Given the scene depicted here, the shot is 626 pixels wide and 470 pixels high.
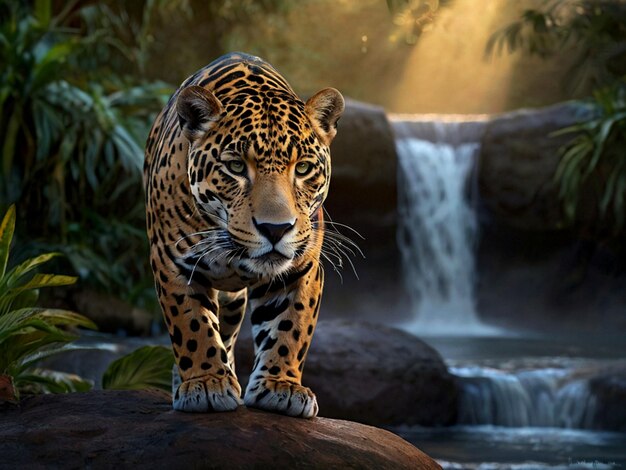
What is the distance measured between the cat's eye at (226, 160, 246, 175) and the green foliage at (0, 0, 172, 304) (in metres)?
7.57

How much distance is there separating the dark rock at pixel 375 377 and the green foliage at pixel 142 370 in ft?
9.86

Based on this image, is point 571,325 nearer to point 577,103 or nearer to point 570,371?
point 577,103

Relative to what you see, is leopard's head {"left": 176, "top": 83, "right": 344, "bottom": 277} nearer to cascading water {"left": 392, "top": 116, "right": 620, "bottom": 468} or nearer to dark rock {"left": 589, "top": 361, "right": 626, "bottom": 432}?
dark rock {"left": 589, "top": 361, "right": 626, "bottom": 432}

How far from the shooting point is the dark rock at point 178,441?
13.3 feet

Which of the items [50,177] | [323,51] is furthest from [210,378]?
[323,51]

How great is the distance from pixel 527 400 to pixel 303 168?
641cm

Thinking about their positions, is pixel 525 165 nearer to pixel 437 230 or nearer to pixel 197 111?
pixel 437 230

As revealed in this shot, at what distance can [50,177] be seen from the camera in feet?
39.4

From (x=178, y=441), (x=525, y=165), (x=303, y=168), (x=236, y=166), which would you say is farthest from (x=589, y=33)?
(x=178, y=441)

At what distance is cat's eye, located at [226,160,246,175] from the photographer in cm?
416

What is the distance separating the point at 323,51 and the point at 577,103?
560 inches

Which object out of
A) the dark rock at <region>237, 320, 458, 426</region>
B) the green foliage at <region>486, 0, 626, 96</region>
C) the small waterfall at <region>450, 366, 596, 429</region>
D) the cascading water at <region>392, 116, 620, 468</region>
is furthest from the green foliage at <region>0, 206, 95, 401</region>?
the green foliage at <region>486, 0, 626, 96</region>

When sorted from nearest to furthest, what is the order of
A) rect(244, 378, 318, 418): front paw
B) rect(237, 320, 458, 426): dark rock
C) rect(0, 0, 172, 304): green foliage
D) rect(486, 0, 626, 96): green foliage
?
1. rect(244, 378, 318, 418): front paw
2. rect(237, 320, 458, 426): dark rock
3. rect(0, 0, 172, 304): green foliage
4. rect(486, 0, 626, 96): green foliage

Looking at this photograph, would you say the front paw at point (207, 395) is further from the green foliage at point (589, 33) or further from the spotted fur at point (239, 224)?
the green foliage at point (589, 33)
